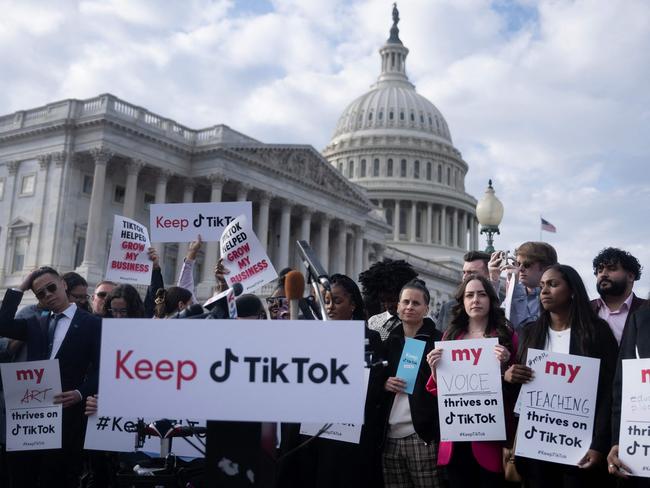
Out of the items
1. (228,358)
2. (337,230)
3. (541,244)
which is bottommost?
(228,358)

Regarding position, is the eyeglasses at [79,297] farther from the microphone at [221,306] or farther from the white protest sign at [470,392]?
the white protest sign at [470,392]

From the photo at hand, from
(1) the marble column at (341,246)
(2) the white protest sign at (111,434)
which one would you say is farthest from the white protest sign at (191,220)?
(1) the marble column at (341,246)

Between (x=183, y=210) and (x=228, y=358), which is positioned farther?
(x=183, y=210)

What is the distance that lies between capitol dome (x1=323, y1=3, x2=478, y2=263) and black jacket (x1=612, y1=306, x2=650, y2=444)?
88.5 m

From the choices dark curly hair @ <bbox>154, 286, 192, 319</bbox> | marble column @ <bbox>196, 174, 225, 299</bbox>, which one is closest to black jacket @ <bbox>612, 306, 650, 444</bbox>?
dark curly hair @ <bbox>154, 286, 192, 319</bbox>

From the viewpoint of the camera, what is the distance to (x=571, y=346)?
19.1 ft

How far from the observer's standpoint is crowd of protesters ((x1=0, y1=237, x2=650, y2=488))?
5578 mm

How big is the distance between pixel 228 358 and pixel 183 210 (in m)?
5.76

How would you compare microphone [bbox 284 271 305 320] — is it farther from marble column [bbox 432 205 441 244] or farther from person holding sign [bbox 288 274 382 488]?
marble column [bbox 432 205 441 244]

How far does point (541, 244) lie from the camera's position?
7.74 meters

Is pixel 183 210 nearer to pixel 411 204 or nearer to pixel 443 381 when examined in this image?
pixel 443 381

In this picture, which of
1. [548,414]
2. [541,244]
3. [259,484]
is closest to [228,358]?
[259,484]

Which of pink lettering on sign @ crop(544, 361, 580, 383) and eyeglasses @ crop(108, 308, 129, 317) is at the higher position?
eyeglasses @ crop(108, 308, 129, 317)

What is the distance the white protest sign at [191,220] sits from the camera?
9.46 m
